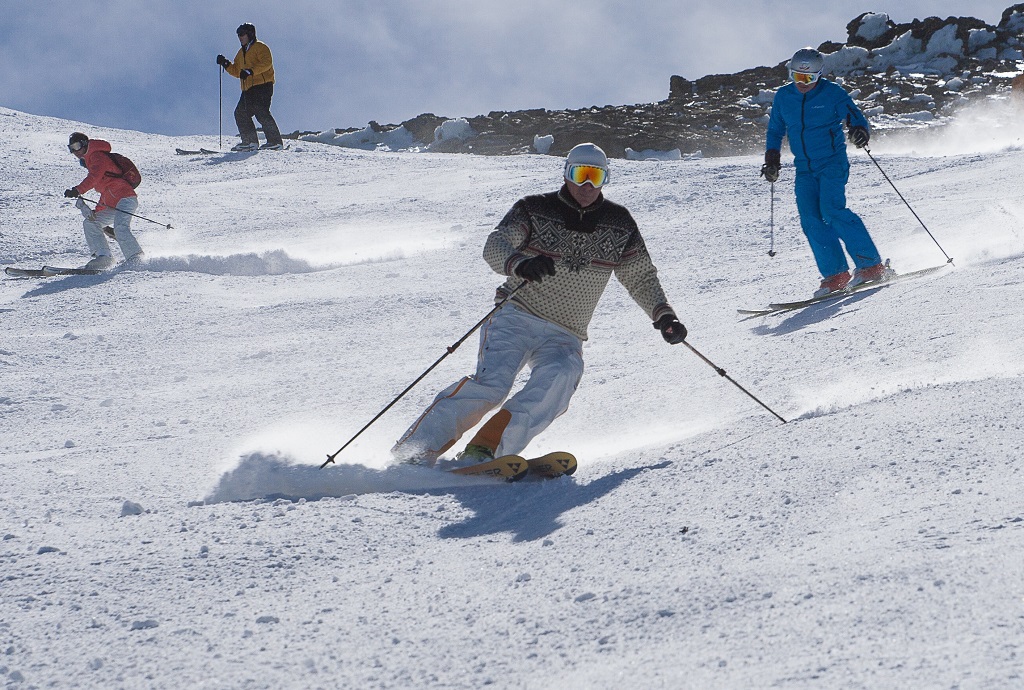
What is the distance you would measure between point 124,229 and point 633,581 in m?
9.21

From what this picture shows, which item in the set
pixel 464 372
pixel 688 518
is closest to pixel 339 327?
pixel 464 372

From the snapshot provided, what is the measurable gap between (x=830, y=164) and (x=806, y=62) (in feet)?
2.52

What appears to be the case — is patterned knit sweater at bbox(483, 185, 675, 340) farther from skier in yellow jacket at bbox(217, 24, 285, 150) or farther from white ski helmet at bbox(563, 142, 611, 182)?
skier in yellow jacket at bbox(217, 24, 285, 150)

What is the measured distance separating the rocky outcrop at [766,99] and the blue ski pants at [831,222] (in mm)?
19066

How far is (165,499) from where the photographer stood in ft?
13.0

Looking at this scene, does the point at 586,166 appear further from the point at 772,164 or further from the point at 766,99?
the point at 766,99

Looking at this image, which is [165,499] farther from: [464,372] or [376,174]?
[376,174]

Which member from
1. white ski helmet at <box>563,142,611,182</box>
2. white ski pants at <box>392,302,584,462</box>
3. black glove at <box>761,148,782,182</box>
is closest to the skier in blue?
black glove at <box>761,148,782,182</box>

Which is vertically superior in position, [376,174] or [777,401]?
[376,174]

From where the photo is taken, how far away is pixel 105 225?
10797mm

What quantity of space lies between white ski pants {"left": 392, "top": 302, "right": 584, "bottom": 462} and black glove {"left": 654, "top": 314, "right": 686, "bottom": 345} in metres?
0.38

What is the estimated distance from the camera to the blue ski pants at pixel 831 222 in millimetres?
7570

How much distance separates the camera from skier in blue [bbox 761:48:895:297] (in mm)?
7555

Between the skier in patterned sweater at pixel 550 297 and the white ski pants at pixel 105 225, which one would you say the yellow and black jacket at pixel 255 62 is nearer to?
the white ski pants at pixel 105 225
